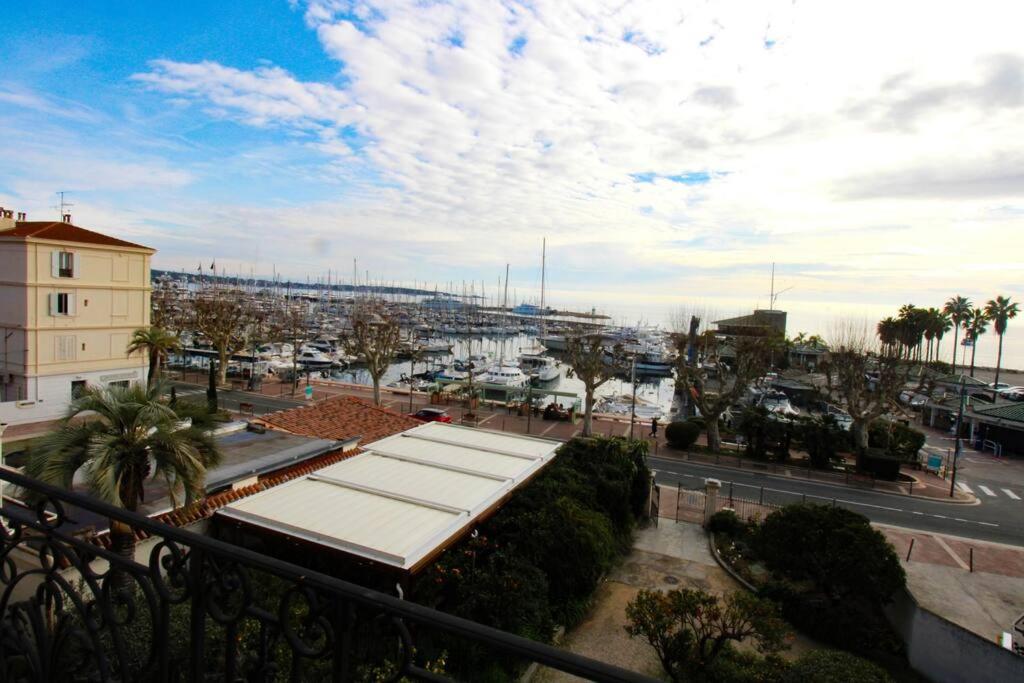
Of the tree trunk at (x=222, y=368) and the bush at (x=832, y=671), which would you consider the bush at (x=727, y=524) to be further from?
the tree trunk at (x=222, y=368)

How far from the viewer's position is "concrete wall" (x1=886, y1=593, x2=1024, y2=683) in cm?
1136

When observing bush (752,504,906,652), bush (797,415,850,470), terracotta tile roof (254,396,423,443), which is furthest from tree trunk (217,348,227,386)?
bush (752,504,906,652)

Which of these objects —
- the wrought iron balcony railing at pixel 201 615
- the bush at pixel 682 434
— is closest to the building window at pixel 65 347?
the bush at pixel 682 434

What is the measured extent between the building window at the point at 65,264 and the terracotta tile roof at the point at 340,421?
1564 centimetres

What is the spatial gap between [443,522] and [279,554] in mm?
3673

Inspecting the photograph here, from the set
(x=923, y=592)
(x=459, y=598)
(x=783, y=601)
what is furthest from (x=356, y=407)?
(x=923, y=592)

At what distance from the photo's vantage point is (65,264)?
97.8 feet

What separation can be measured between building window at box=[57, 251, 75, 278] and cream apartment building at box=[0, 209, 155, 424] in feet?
0.14

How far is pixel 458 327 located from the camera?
341ft

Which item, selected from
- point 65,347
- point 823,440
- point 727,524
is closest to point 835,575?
point 727,524

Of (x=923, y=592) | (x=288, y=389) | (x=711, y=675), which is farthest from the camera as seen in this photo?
(x=288, y=389)

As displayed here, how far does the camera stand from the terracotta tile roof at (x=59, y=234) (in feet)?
94.6

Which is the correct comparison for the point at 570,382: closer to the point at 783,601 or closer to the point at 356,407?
the point at 356,407

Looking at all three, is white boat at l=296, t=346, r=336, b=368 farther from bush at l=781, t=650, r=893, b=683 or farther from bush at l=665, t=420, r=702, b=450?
bush at l=781, t=650, r=893, b=683
